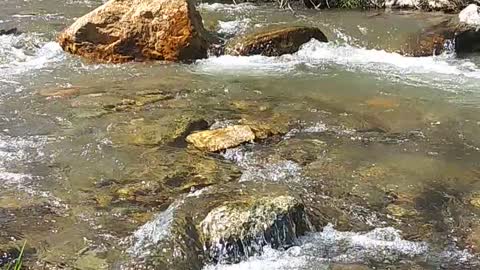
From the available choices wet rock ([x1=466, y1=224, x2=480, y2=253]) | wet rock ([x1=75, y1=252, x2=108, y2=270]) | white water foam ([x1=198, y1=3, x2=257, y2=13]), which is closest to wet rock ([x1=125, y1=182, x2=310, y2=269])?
wet rock ([x1=75, y1=252, x2=108, y2=270])

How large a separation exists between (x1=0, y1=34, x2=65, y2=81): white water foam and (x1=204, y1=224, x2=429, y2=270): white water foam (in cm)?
599

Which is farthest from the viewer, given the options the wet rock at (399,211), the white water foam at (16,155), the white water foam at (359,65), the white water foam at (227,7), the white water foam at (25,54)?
the white water foam at (227,7)

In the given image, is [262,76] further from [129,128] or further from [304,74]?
[129,128]

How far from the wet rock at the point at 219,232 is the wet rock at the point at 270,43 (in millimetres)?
5536

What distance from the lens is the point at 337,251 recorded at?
438 cm

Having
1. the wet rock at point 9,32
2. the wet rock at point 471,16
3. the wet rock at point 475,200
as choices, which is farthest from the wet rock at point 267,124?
the wet rock at point 9,32

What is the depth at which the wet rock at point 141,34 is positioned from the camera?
31.8 feet

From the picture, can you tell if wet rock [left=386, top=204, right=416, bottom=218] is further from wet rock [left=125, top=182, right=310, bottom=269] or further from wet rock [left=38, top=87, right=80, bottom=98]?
wet rock [left=38, top=87, right=80, bottom=98]

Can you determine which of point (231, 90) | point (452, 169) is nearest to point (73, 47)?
point (231, 90)

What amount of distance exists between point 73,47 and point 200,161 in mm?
4840

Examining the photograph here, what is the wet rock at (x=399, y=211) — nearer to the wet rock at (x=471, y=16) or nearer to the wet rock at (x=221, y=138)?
the wet rock at (x=221, y=138)

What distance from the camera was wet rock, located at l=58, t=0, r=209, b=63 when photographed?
9.68 metres

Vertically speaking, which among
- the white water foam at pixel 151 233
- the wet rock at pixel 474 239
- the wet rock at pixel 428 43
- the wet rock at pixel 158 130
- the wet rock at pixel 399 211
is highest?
the wet rock at pixel 428 43

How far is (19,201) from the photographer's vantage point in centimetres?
502
